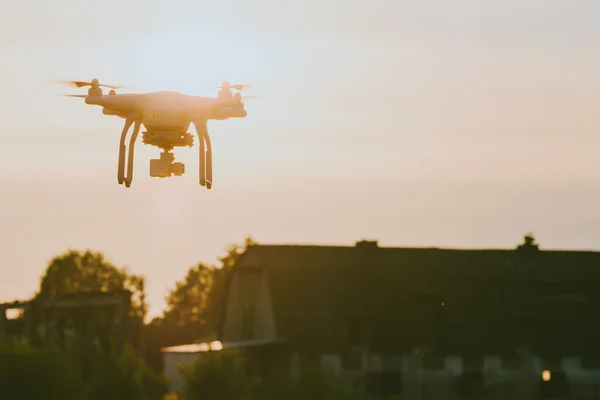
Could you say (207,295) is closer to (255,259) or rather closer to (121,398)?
(255,259)

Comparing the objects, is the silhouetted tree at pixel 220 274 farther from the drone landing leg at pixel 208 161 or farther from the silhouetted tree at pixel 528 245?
the drone landing leg at pixel 208 161

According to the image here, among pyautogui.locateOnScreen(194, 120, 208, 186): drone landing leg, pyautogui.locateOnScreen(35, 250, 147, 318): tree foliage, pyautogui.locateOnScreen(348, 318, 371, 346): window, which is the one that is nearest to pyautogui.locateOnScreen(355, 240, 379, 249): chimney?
pyautogui.locateOnScreen(348, 318, 371, 346): window

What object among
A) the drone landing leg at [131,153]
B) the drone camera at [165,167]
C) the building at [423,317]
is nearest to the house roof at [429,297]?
the building at [423,317]

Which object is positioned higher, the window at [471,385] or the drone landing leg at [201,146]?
the drone landing leg at [201,146]

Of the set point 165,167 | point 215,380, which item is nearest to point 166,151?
point 165,167

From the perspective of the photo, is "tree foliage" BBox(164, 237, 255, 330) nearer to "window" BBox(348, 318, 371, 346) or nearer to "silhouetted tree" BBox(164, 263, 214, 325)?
"silhouetted tree" BBox(164, 263, 214, 325)

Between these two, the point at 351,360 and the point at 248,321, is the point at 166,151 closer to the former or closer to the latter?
the point at 351,360
